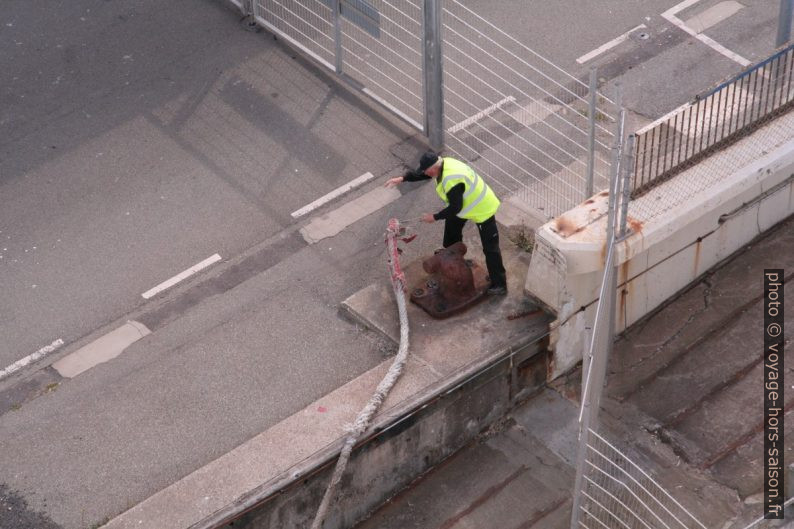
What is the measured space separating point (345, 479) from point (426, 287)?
1820mm

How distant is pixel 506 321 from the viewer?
402 inches

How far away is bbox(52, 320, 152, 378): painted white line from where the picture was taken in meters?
10.3

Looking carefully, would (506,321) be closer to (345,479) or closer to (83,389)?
(345,479)

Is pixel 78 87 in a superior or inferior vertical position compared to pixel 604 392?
superior

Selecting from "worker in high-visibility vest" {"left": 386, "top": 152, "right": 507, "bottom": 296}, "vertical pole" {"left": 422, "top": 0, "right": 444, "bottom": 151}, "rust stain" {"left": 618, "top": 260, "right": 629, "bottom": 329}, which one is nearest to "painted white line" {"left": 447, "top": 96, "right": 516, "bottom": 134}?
"vertical pole" {"left": 422, "top": 0, "right": 444, "bottom": 151}

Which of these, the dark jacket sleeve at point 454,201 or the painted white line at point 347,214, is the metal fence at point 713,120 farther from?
the painted white line at point 347,214

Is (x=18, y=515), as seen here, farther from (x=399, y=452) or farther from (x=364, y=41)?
(x=364, y=41)

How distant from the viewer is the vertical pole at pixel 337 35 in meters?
12.3

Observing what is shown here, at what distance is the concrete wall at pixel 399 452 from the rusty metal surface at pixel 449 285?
0.62m

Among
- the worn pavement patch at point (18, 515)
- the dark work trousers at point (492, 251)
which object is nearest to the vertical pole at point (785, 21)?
the dark work trousers at point (492, 251)

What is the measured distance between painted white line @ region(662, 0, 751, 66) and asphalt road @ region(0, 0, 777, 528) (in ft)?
0.30

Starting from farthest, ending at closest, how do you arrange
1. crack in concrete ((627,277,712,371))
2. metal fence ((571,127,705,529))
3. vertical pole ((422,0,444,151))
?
vertical pole ((422,0,444,151)) → crack in concrete ((627,277,712,371)) → metal fence ((571,127,705,529))

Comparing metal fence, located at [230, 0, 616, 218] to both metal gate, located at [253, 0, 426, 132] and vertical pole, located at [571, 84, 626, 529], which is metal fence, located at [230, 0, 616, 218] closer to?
metal gate, located at [253, 0, 426, 132]

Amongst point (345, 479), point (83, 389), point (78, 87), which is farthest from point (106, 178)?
point (345, 479)
